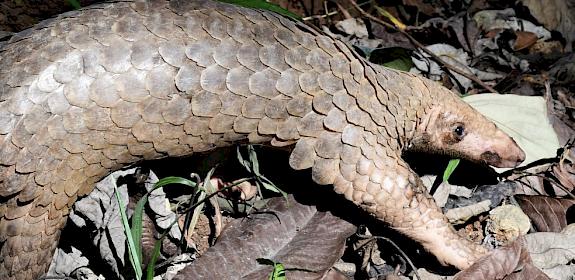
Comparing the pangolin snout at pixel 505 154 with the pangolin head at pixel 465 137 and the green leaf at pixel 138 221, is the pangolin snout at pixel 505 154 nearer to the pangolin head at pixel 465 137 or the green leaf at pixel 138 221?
the pangolin head at pixel 465 137

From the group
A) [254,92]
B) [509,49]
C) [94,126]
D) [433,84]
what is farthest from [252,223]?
→ [509,49]

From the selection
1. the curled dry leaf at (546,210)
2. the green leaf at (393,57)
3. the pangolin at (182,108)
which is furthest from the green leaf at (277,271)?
the green leaf at (393,57)

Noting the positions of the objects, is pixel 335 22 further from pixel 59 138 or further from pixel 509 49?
pixel 59 138

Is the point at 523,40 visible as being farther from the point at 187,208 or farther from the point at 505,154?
the point at 187,208

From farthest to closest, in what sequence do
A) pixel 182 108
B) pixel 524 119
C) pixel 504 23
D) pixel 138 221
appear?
pixel 504 23 < pixel 524 119 < pixel 138 221 < pixel 182 108

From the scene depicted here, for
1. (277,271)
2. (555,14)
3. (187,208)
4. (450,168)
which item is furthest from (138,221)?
(555,14)

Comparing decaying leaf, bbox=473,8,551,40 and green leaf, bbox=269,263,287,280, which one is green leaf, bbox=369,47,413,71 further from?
green leaf, bbox=269,263,287,280
